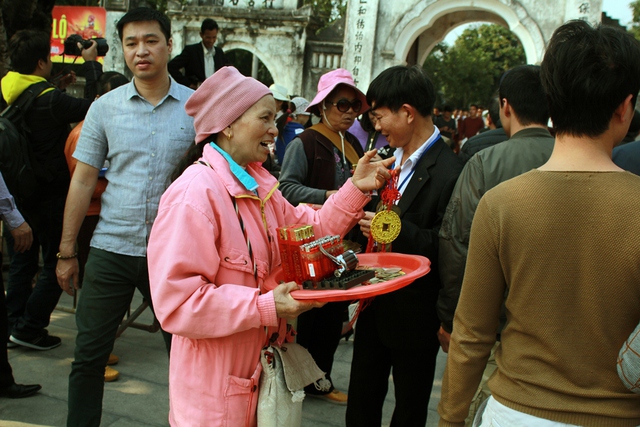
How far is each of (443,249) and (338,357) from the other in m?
2.37

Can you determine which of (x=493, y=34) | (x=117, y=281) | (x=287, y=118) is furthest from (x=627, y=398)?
(x=493, y=34)

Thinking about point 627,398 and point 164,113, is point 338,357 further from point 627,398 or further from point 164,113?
point 627,398

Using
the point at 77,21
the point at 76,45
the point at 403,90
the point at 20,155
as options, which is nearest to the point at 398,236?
the point at 403,90

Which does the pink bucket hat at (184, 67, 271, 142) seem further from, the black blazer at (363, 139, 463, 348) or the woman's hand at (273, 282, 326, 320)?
the black blazer at (363, 139, 463, 348)

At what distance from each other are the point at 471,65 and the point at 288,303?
39492mm

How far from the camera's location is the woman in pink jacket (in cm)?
187

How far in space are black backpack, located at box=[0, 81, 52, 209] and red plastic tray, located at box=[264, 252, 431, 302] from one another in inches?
A: 103

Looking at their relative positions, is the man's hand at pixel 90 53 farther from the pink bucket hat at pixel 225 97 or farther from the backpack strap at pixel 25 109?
→ the pink bucket hat at pixel 225 97

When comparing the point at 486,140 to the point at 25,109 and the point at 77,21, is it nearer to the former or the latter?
the point at 25,109

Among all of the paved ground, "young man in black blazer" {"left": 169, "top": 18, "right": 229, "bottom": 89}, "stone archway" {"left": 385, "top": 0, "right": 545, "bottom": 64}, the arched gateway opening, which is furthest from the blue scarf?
the arched gateway opening

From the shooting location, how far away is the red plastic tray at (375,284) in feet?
5.94

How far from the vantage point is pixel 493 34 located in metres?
44.5

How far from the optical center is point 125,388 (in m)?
3.93

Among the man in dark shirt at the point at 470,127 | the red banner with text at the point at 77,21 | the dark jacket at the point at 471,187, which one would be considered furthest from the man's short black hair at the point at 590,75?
the red banner with text at the point at 77,21
